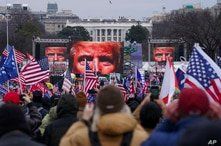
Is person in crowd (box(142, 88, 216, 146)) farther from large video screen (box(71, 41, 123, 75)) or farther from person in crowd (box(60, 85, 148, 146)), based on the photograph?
large video screen (box(71, 41, 123, 75))

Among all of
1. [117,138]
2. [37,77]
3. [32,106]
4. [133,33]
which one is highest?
[117,138]

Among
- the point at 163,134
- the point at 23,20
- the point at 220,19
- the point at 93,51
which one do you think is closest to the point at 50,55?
the point at 93,51

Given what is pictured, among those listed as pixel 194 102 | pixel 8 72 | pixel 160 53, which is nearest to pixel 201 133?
pixel 194 102

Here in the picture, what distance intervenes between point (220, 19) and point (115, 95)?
2450 inches

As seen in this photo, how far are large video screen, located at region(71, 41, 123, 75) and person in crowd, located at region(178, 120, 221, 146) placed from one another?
54318 millimetres

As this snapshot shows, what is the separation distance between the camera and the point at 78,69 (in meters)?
57.5

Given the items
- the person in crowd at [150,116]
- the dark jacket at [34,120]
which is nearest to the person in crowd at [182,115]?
the person in crowd at [150,116]

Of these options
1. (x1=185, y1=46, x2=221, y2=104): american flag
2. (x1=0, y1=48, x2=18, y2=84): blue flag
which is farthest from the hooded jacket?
(x1=0, y1=48, x2=18, y2=84): blue flag

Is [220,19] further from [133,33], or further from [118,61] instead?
[133,33]

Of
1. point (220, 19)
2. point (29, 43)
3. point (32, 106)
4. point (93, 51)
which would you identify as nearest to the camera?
point (32, 106)

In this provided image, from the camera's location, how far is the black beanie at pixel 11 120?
5.08 metres

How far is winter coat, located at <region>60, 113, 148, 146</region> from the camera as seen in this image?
5.07 meters

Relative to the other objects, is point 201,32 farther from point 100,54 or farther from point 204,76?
point 204,76

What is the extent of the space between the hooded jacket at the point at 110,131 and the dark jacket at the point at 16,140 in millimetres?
386
